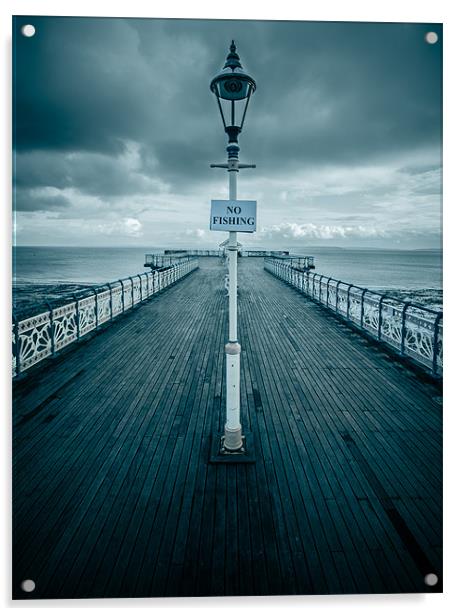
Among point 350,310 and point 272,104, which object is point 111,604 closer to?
point 272,104

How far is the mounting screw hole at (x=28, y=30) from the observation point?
12.6ft

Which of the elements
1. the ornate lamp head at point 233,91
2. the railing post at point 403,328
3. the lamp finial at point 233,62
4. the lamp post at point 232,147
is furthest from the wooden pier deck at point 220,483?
the lamp finial at point 233,62

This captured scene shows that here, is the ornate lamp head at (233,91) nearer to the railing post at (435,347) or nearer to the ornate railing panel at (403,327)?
the ornate railing panel at (403,327)

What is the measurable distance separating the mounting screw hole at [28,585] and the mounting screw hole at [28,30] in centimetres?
504

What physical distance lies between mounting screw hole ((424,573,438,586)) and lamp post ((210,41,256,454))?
1.92 m

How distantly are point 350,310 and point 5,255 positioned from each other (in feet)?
32.2

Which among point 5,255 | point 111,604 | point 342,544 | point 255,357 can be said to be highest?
point 5,255

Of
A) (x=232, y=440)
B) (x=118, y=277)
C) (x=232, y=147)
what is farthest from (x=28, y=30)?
(x=118, y=277)

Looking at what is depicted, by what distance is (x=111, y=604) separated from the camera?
2686mm

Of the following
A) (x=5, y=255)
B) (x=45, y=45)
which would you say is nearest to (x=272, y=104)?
(x=45, y=45)

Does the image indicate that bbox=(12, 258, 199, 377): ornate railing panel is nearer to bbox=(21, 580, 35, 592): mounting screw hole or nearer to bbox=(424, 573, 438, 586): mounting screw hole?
bbox=(21, 580, 35, 592): mounting screw hole

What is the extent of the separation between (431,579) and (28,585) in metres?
3.01

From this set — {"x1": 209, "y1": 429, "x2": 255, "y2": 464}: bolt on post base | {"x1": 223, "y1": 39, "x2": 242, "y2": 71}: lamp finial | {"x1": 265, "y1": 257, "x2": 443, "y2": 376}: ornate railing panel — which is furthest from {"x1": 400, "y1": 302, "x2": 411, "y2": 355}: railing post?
{"x1": 223, "y1": 39, "x2": 242, "y2": 71}: lamp finial
